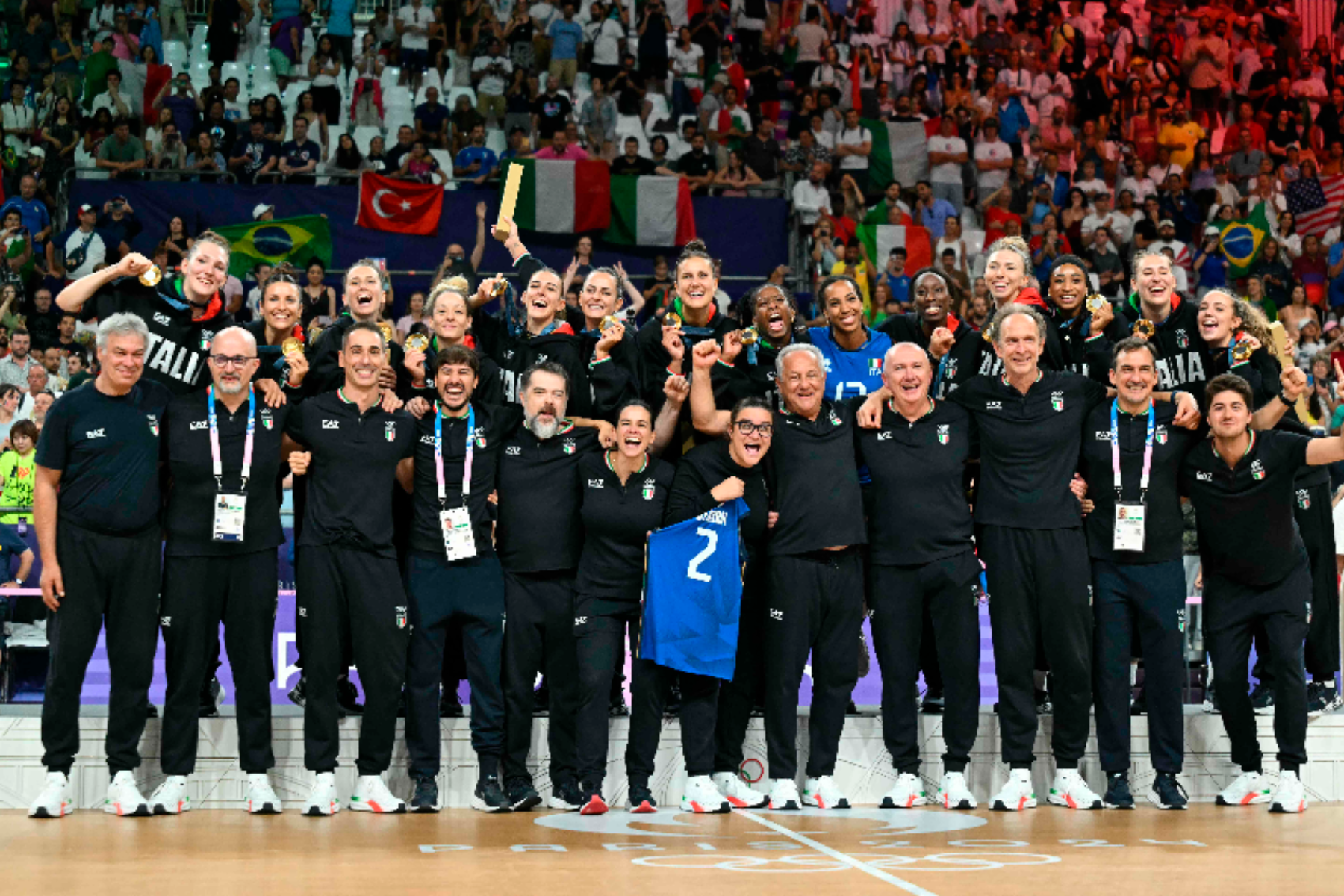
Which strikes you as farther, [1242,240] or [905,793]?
[1242,240]

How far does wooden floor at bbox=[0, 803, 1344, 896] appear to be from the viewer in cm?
525

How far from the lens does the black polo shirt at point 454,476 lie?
23.7ft

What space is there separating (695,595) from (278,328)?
7.92 ft

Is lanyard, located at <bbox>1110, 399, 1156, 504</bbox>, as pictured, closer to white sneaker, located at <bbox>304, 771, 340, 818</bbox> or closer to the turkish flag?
white sneaker, located at <bbox>304, 771, 340, 818</bbox>

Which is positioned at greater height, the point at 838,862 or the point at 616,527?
the point at 616,527

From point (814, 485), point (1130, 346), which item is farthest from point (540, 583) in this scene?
point (1130, 346)

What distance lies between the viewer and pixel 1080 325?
26.6 ft

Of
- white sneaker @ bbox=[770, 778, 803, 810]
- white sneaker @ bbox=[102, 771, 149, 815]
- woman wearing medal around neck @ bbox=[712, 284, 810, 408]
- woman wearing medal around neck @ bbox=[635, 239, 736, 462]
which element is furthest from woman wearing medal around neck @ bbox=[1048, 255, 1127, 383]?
white sneaker @ bbox=[102, 771, 149, 815]

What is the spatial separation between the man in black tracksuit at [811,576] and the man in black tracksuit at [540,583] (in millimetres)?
730

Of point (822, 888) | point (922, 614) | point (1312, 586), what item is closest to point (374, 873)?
point (822, 888)

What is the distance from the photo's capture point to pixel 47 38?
54.4ft

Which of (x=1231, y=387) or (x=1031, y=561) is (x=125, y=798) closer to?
(x=1031, y=561)

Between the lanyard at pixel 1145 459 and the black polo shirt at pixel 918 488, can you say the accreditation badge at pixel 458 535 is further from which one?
the lanyard at pixel 1145 459

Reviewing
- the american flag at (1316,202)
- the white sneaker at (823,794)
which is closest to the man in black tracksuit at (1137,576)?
the white sneaker at (823,794)
